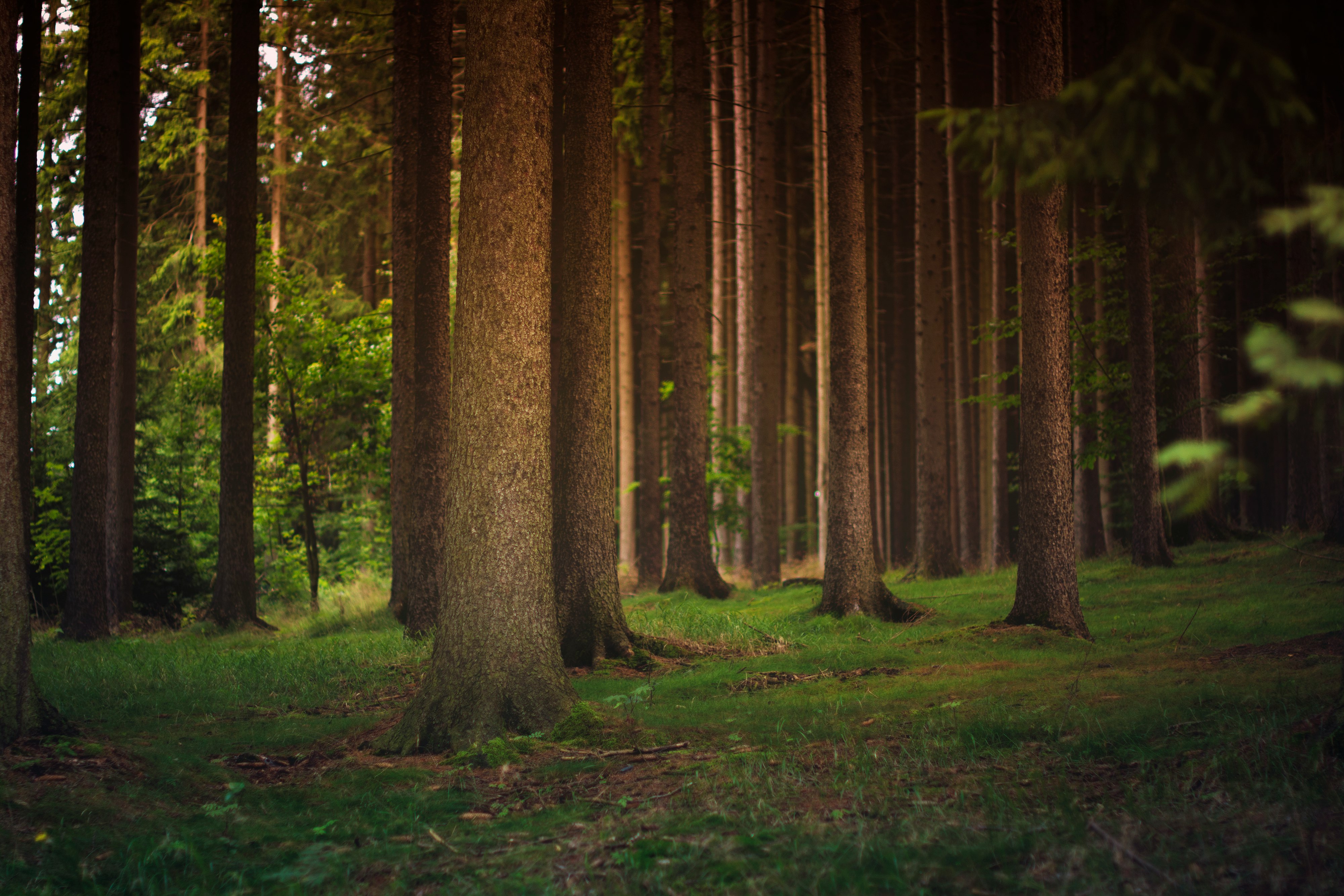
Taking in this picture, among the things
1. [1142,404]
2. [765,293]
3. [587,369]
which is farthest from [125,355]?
[1142,404]

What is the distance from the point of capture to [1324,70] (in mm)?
4984

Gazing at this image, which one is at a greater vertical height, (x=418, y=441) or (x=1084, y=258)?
(x=1084, y=258)

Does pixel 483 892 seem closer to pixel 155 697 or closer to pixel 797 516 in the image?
pixel 155 697

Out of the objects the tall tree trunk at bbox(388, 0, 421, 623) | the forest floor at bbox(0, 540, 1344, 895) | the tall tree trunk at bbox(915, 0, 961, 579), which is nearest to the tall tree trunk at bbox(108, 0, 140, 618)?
the tall tree trunk at bbox(388, 0, 421, 623)

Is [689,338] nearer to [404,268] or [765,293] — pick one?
[765,293]

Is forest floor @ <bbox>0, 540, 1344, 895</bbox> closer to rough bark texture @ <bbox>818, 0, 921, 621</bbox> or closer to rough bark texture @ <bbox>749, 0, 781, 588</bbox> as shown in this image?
rough bark texture @ <bbox>818, 0, 921, 621</bbox>

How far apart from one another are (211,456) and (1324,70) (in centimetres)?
2221

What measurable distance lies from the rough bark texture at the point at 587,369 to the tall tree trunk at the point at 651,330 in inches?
330

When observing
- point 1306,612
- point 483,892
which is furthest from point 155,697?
point 1306,612

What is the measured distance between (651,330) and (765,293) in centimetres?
269

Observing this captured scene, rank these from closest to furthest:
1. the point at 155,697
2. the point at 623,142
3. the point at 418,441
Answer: the point at 155,697 → the point at 418,441 → the point at 623,142

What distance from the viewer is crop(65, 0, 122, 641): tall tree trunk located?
47.1 ft

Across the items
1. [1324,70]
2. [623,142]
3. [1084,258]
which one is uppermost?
[623,142]

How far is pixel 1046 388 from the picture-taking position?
36.0 ft
